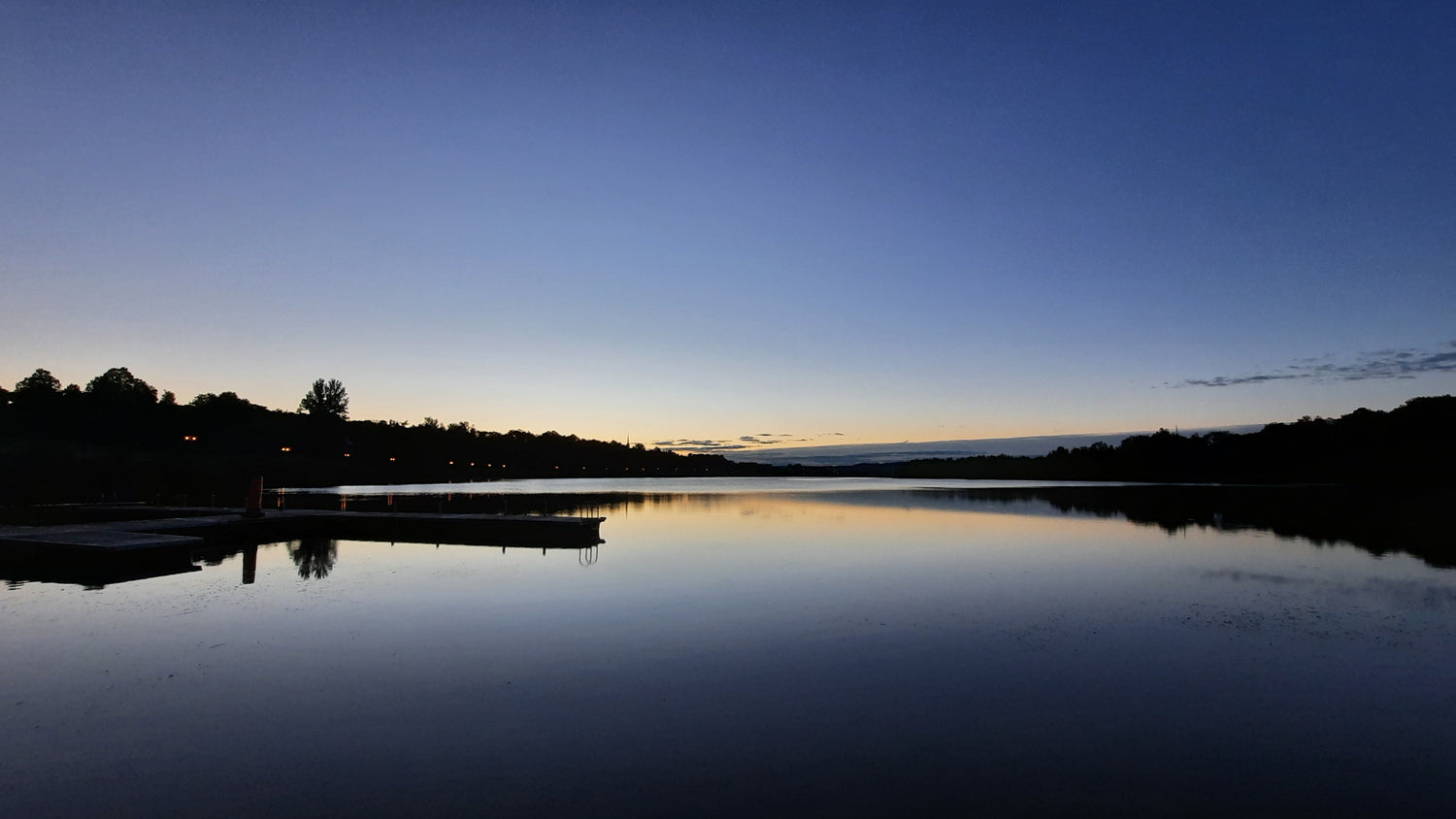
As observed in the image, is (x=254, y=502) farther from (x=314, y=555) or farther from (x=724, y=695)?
(x=724, y=695)

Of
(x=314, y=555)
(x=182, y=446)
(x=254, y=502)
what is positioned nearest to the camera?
(x=314, y=555)

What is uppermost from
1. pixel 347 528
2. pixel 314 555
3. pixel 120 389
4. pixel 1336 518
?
pixel 120 389

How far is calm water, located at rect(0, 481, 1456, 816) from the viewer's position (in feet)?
26.2

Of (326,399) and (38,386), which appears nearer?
(38,386)

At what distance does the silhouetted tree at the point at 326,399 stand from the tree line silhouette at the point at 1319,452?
183715 millimetres

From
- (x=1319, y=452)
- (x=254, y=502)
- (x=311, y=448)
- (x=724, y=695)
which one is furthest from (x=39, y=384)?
(x=1319, y=452)

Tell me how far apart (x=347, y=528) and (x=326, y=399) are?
16018 centimetres

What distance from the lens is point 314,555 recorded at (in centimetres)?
2722

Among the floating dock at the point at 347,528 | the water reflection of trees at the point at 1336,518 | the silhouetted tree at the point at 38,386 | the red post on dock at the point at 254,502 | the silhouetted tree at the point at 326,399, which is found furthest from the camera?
the silhouetted tree at the point at 326,399

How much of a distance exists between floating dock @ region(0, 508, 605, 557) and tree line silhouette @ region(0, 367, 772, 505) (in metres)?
20.0

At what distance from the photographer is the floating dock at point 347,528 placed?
1115 inches

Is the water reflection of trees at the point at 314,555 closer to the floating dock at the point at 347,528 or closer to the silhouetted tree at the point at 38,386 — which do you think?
the floating dock at the point at 347,528

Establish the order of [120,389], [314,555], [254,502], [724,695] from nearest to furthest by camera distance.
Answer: [724,695]
[314,555]
[254,502]
[120,389]

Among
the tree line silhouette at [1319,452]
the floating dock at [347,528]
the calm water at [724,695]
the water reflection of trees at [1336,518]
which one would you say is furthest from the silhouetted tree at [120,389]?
the tree line silhouette at [1319,452]
